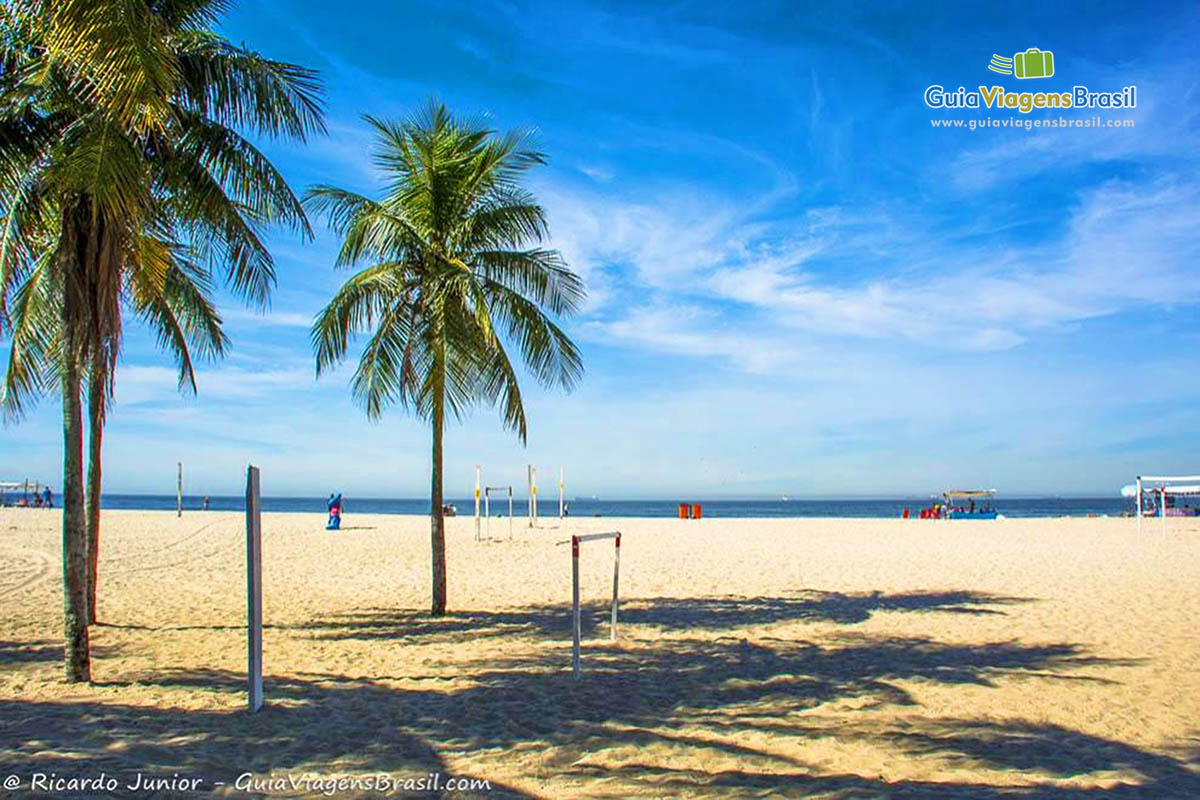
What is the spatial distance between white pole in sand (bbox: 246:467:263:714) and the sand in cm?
28

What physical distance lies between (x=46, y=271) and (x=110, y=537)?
69.6 feet

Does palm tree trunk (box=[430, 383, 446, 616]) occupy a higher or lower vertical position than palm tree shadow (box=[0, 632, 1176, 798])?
higher

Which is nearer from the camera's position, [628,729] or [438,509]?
[628,729]

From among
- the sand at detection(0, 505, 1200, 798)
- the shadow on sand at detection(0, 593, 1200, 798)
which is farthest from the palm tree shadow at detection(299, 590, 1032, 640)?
the shadow on sand at detection(0, 593, 1200, 798)

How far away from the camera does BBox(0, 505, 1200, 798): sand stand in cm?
519

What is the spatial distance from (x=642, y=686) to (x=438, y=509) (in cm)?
464

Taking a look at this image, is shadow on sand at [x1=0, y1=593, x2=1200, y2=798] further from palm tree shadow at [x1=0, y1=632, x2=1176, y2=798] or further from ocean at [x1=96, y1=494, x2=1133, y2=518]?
ocean at [x1=96, y1=494, x2=1133, y2=518]

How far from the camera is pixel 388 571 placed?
692 inches

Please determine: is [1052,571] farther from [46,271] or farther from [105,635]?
[46,271]

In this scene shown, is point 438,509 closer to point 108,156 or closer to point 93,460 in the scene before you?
point 93,460

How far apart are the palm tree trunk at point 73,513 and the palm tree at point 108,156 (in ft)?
0.04

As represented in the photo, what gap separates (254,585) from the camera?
6.12 meters

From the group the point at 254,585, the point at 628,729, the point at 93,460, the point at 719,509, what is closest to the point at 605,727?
the point at 628,729

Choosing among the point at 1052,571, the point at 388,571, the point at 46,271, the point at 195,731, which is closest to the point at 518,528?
the point at 388,571
